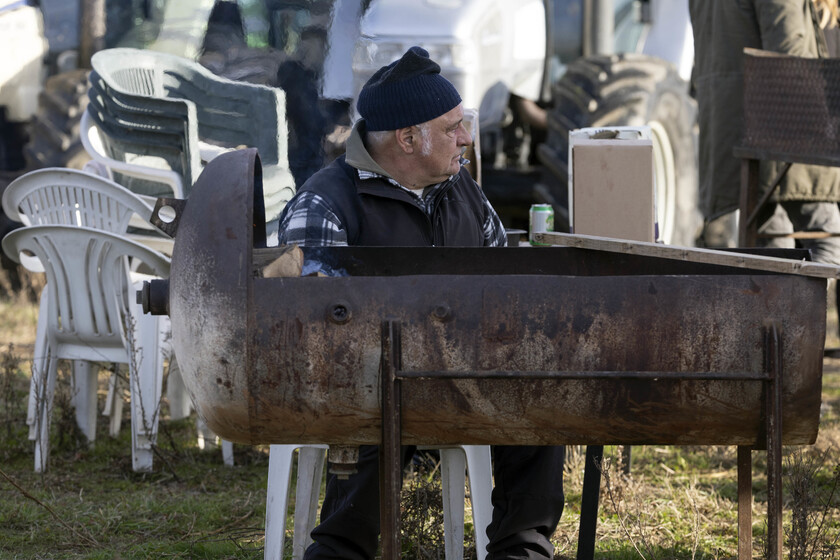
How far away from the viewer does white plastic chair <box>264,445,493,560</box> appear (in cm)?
282

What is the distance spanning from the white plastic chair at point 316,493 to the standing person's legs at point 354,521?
16 cm

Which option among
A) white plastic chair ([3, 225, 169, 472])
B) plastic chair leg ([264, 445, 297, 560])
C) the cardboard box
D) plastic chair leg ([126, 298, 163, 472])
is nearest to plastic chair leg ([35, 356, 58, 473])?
white plastic chair ([3, 225, 169, 472])

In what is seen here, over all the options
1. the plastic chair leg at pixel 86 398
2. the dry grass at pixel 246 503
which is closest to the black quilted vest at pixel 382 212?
the dry grass at pixel 246 503

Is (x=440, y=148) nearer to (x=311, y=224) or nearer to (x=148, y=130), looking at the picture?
(x=311, y=224)

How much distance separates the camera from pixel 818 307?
1993 millimetres

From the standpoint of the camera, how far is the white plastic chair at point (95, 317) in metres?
3.90

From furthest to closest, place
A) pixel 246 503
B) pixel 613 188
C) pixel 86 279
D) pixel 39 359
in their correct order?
pixel 39 359, pixel 86 279, pixel 246 503, pixel 613 188

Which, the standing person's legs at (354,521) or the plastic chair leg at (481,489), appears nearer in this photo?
the standing person's legs at (354,521)

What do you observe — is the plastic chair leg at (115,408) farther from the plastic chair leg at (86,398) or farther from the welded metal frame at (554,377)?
the welded metal frame at (554,377)

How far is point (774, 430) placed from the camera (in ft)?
6.54

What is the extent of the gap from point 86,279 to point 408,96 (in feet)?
5.82

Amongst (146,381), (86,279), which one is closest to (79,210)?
(86,279)

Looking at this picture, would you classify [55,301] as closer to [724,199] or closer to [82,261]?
[82,261]

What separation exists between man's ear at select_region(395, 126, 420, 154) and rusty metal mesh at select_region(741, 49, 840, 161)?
1956mm
